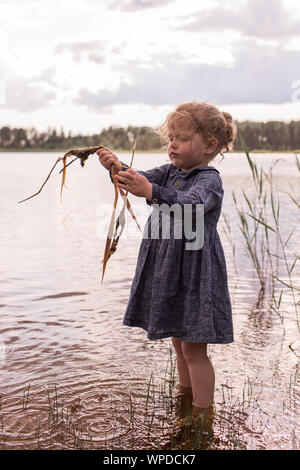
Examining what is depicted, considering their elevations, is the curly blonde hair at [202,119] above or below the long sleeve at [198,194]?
above

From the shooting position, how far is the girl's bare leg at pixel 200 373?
2689 millimetres

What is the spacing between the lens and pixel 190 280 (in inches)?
102

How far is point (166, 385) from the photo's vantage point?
3.13m

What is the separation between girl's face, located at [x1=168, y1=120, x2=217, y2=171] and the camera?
264 cm

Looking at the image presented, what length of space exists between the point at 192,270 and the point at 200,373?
51 centimetres

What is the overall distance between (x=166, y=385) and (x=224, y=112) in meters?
1.50

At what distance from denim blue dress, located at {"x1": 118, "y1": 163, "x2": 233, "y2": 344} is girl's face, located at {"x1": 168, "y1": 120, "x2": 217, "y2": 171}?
6 cm

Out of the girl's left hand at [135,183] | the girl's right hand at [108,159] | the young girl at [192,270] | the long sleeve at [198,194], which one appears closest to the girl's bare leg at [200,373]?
the young girl at [192,270]

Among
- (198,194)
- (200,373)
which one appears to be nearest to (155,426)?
(200,373)

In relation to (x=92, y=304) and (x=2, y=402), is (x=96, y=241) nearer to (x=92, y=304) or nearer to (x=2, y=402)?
(x=92, y=304)

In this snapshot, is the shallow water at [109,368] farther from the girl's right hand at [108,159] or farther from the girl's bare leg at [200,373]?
the girl's right hand at [108,159]

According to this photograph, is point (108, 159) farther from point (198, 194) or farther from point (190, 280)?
point (190, 280)

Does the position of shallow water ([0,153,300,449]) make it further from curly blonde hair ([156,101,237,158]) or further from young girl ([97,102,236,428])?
curly blonde hair ([156,101,237,158])
